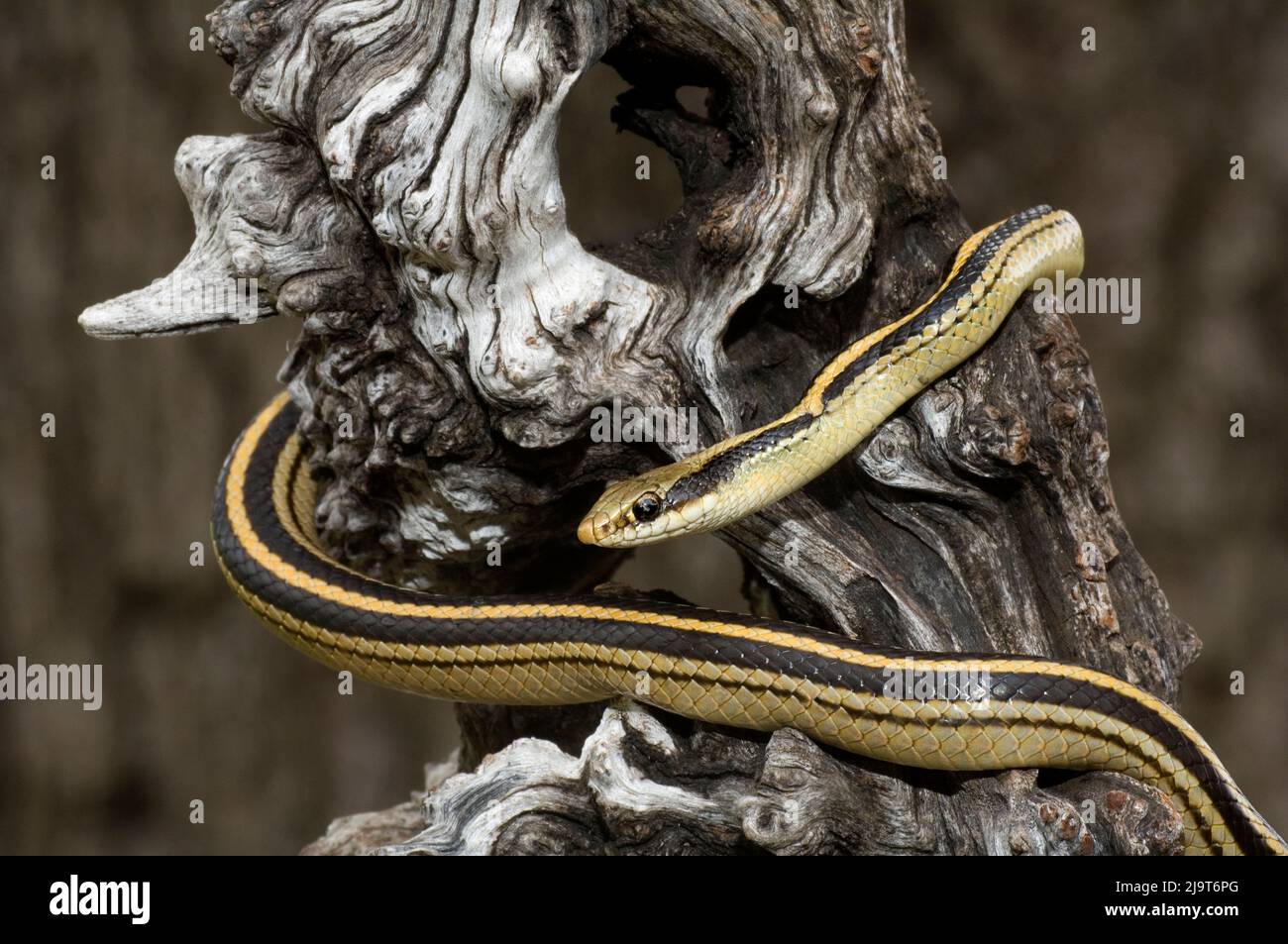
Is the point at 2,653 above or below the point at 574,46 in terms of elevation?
below

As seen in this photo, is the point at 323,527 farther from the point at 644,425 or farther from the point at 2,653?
the point at 2,653

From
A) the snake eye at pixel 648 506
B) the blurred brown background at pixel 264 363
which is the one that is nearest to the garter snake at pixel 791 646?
the snake eye at pixel 648 506

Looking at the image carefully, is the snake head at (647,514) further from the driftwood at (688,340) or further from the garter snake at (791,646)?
the driftwood at (688,340)

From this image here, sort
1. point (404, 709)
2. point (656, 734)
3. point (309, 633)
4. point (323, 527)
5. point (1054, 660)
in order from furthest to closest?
1. point (404, 709)
2. point (323, 527)
3. point (309, 633)
4. point (656, 734)
5. point (1054, 660)

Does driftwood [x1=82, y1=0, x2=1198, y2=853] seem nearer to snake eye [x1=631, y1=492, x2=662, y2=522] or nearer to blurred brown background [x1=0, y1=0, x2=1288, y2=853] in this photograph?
snake eye [x1=631, y1=492, x2=662, y2=522]

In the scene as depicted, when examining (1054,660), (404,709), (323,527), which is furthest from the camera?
(404,709)

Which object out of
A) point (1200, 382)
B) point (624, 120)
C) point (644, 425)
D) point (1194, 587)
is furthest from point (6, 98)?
point (1194, 587)

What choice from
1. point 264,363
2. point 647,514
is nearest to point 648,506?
point 647,514
